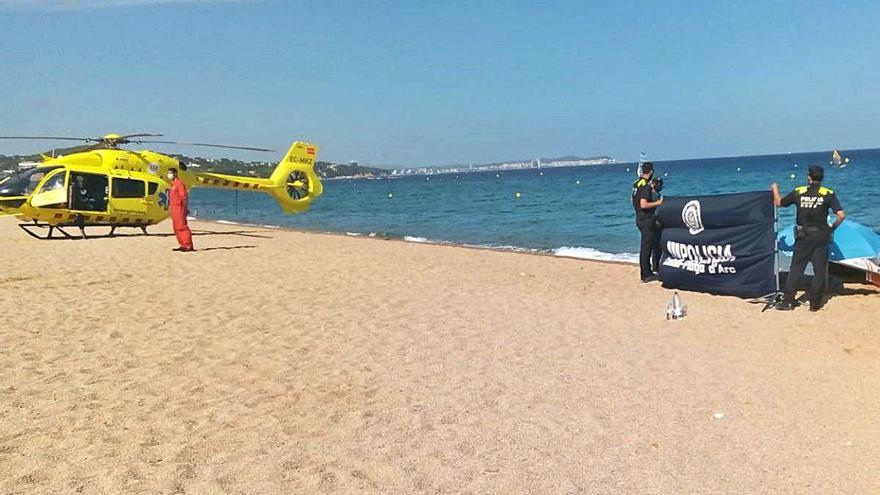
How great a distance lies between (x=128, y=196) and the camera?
57.3ft

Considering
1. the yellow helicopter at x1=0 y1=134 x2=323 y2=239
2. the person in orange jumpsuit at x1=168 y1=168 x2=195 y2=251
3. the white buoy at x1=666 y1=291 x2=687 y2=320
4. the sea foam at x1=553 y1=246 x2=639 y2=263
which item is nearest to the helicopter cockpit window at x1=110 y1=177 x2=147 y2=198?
the yellow helicopter at x1=0 y1=134 x2=323 y2=239

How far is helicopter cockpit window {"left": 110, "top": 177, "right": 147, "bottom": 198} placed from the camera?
56.2ft

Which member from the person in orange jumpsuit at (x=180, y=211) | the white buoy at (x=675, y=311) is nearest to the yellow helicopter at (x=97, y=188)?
the person in orange jumpsuit at (x=180, y=211)

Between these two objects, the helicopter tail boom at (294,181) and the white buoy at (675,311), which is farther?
the helicopter tail boom at (294,181)

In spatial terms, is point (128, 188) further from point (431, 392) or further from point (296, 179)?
point (431, 392)

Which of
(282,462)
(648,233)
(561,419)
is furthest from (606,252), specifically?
(282,462)

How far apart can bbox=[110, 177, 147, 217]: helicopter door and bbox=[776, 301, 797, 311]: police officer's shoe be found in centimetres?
1481

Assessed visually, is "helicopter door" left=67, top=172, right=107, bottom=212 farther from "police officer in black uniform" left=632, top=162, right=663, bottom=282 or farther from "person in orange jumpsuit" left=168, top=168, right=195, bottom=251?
"police officer in black uniform" left=632, top=162, right=663, bottom=282

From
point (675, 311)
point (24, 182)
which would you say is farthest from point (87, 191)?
point (675, 311)

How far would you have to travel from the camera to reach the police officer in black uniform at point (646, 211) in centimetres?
1122

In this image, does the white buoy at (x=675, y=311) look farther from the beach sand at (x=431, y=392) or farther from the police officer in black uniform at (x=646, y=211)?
the police officer in black uniform at (x=646, y=211)

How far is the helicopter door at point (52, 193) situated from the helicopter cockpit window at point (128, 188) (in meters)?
1.10

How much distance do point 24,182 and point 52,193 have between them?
648 millimetres

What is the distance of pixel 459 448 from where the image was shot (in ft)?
15.7
